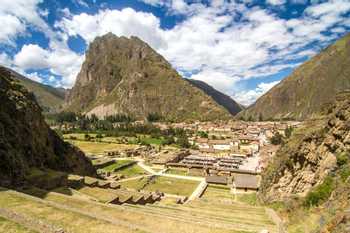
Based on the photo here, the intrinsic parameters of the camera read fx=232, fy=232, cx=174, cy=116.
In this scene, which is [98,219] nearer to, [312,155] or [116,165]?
[312,155]

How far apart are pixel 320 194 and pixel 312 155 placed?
515cm

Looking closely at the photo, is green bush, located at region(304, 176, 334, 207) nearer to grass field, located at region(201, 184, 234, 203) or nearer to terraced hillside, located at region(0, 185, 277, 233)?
terraced hillside, located at region(0, 185, 277, 233)

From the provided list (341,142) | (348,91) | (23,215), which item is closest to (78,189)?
(23,215)

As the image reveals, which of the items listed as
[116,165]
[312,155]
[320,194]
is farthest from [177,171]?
[320,194]

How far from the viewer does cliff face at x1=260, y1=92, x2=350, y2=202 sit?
20.5 meters

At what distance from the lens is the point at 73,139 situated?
115 meters

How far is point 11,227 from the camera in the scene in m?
14.0

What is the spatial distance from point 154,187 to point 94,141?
7041cm

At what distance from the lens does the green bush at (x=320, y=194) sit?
59.5ft

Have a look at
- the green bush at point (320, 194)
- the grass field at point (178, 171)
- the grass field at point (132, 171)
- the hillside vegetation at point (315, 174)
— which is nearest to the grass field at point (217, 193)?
the grass field at point (178, 171)

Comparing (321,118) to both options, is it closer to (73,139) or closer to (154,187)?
(154,187)

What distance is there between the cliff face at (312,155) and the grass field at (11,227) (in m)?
22.8

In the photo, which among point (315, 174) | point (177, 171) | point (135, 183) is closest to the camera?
point (315, 174)

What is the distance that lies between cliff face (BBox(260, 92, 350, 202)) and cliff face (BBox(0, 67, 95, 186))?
2806 cm
